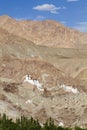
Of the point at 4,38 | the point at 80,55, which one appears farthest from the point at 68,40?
the point at 4,38

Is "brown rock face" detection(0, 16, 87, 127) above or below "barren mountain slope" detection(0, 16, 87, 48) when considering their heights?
below

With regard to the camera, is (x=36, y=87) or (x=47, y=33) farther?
(x=47, y=33)

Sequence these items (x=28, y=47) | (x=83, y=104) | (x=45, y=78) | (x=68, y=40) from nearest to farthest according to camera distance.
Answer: (x=83, y=104) → (x=45, y=78) → (x=28, y=47) → (x=68, y=40)

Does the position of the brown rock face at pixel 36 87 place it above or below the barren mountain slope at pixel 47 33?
below

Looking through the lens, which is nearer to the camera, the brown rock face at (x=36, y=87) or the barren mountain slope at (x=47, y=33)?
the brown rock face at (x=36, y=87)

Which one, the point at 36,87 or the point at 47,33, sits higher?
the point at 47,33

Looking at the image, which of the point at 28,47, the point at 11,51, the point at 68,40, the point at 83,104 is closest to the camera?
the point at 83,104

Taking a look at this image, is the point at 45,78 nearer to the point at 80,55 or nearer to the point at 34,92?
the point at 34,92

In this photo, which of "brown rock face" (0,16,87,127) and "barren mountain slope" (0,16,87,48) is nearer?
"brown rock face" (0,16,87,127)
